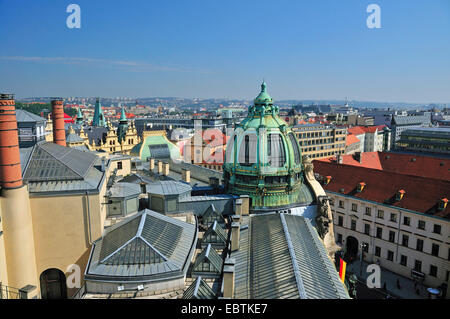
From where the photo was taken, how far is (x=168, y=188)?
108 feet

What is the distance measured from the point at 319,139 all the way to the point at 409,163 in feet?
151

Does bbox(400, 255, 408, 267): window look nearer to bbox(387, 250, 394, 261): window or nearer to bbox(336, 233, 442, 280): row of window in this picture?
bbox(336, 233, 442, 280): row of window

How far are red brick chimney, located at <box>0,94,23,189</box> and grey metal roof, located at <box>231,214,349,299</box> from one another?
1707 centimetres

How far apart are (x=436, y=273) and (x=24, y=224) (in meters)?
44.4

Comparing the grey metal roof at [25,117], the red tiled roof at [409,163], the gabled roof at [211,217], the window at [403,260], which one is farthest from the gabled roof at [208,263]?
the red tiled roof at [409,163]

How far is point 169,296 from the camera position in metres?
22.1

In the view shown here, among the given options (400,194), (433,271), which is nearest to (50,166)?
(400,194)

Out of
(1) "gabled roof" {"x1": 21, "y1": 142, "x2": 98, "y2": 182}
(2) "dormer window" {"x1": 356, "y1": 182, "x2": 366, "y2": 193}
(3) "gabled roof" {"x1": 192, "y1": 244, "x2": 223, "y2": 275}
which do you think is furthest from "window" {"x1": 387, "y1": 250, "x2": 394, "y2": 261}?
(1) "gabled roof" {"x1": 21, "y1": 142, "x2": 98, "y2": 182}

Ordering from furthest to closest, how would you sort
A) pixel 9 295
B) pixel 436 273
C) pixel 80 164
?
pixel 436 273, pixel 80 164, pixel 9 295

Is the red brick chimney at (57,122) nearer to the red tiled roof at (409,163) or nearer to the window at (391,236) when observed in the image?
the window at (391,236)

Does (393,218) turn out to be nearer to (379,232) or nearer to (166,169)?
(379,232)
